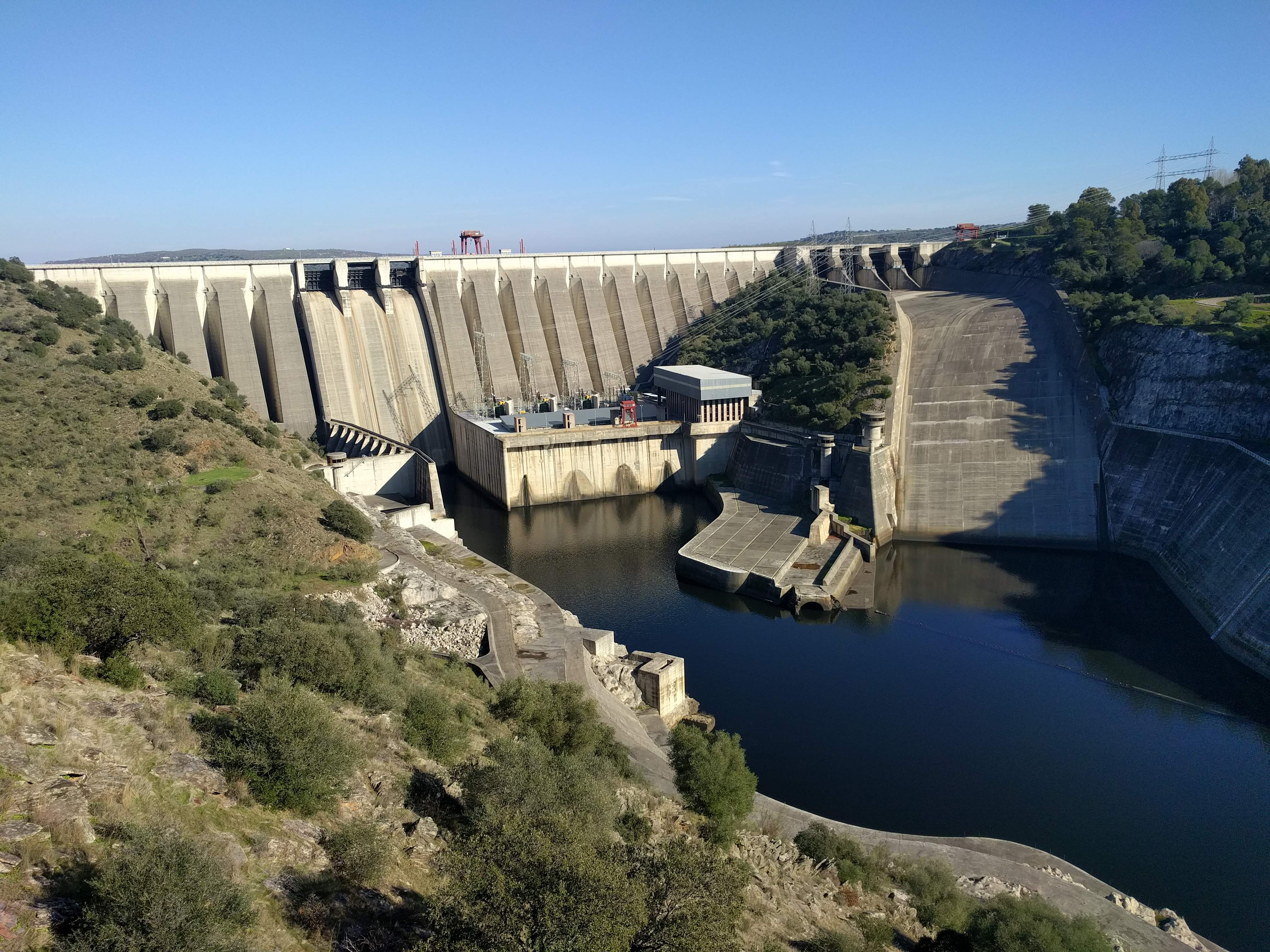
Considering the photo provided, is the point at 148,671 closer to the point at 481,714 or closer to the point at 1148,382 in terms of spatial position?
the point at 481,714

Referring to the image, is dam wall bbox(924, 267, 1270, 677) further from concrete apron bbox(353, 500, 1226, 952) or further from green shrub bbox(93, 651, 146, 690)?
green shrub bbox(93, 651, 146, 690)

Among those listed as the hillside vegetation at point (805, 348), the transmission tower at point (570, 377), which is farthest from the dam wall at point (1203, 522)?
the transmission tower at point (570, 377)

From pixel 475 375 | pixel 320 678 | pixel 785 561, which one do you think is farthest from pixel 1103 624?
pixel 475 375

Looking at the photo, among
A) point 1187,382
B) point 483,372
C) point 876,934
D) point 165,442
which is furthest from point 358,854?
point 483,372

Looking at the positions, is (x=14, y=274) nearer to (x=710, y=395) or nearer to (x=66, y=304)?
(x=66, y=304)

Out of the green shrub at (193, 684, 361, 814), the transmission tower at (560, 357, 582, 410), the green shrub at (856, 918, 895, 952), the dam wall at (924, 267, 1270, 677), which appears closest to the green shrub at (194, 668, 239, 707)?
the green shrub at (193, 684, 361, 814)
